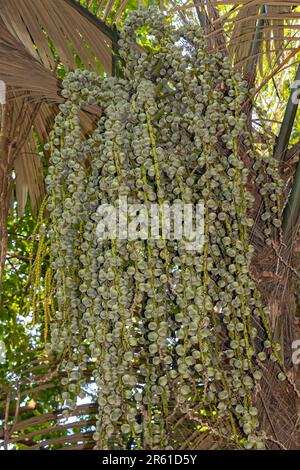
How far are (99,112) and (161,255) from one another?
0.65 meters

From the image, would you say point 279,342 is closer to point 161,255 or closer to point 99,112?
point 161,255

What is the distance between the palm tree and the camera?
1.38 meters

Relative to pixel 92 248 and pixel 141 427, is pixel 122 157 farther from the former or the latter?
pixel 141 427

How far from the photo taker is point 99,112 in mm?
1717

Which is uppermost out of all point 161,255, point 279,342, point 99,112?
point 99,112

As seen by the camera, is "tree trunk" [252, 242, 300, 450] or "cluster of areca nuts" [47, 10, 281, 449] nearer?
"cluster of areca nuts" [47, 10, 281, 449]

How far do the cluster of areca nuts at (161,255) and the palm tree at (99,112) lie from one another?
8 cm

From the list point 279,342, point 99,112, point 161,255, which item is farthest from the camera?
point 99,112

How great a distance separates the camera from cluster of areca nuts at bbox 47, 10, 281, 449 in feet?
3.86

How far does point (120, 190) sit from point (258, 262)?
407 millimetres

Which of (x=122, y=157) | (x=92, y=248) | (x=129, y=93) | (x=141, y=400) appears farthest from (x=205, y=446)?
(x=129, y=93)

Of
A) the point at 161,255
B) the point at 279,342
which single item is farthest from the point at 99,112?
the point at 279,342

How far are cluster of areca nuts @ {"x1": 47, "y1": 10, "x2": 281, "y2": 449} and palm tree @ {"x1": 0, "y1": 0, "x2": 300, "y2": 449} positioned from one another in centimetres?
8

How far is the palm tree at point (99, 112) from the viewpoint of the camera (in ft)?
4.54
